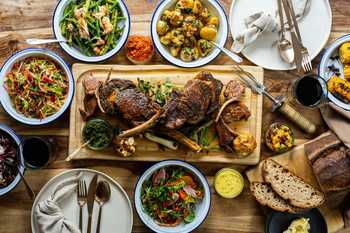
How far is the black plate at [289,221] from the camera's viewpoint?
2.94 m

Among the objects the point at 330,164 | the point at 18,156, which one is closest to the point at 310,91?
the point at 330,164

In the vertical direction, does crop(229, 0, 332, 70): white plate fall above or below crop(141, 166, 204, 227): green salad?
above

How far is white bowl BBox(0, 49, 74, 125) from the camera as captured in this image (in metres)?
2.93

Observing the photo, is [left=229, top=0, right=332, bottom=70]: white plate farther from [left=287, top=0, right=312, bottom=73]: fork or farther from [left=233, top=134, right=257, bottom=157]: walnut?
[left=233, top=134, right=257, bottom=157]: walnut

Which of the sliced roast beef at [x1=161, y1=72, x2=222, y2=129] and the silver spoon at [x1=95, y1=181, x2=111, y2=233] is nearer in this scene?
the sliced roast beef at [x1=161, y1=72, x2=222, y2=129]

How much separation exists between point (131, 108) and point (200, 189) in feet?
1.92

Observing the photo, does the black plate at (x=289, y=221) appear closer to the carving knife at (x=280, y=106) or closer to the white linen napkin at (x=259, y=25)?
the carving knife at (x=280, y=106)

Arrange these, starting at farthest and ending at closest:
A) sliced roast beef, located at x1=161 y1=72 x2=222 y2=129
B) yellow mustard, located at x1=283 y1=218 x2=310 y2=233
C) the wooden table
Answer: the wooden table
yellow mustard, located at x1=283 y1=218 x2=310 y2=233
sliced roast beef, located at x1=161 y1=72 x2=222 y2=129

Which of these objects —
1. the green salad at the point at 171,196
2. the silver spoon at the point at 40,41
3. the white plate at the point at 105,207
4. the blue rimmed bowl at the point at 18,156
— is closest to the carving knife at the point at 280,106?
the green salad at the point at 171,196

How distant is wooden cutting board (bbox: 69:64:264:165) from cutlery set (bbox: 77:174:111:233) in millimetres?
148

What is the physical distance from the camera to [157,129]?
9.54 ft

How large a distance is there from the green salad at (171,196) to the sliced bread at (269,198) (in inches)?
11.7

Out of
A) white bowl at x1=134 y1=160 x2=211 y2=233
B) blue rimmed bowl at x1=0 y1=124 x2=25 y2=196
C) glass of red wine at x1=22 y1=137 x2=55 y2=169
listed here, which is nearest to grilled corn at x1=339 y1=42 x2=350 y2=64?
white bowl at x1=134 y1=160 x2=211 y2=233

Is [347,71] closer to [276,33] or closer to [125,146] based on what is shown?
[276,33]
